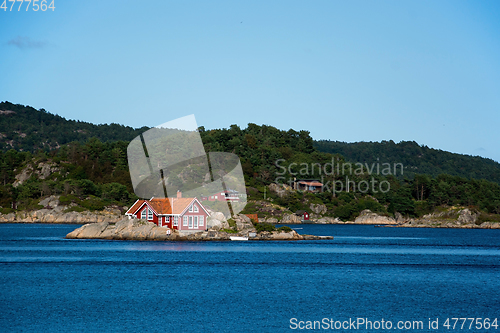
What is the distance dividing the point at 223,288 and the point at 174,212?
89.3 feet

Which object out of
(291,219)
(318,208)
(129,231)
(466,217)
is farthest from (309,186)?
(129,231)

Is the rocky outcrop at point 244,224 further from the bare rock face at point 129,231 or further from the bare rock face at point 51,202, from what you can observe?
the bare rock face at point 51,202

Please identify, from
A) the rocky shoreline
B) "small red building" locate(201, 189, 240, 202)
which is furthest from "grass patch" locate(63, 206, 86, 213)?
the rocky shoreline

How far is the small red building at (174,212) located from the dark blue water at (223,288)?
355cm

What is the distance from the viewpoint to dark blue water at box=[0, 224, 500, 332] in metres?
24.8

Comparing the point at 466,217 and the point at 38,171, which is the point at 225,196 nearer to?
the point at 38,171

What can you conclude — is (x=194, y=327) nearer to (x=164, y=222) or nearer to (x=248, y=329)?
(x=248, y=329)

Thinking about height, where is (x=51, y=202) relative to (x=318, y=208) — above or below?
above

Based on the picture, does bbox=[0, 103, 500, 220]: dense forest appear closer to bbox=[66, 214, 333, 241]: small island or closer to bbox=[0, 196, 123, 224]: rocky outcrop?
bbox=[0, 196, 123, 224]: rocky outcrop

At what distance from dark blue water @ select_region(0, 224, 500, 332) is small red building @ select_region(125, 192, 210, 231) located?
3.55 metres

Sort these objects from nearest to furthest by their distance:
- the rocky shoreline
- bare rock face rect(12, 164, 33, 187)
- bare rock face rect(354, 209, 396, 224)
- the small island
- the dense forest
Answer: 1. the rocky shoreline
2. the small island
3. the dense forest
4. bare rock face rect(12, 164, 33, 187)
5. bare rock face rect(354, 209, 396, 224)

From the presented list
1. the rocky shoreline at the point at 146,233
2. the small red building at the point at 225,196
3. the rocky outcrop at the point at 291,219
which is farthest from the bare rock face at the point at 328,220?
the rocky shoreline at the point at 146,233

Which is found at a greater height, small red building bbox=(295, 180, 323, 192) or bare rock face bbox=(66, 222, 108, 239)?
small red building bbox=(295, 180, 323, 192)

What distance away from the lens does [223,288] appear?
3375cm
